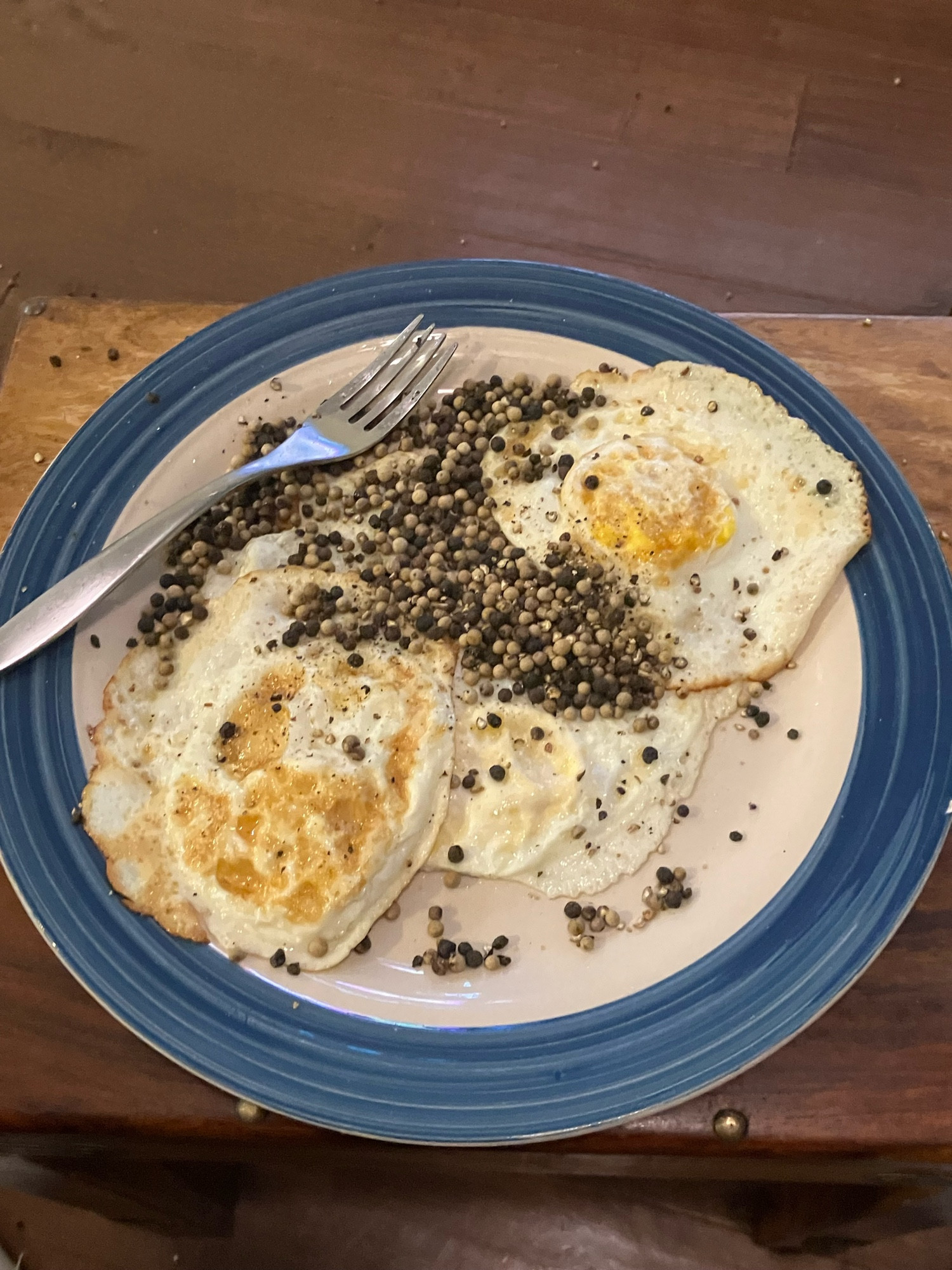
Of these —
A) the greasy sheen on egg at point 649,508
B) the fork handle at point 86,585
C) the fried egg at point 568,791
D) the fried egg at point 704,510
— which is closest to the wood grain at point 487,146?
the fried egg at point 704,510

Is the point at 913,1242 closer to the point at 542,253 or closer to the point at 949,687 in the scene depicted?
the point at 949,687

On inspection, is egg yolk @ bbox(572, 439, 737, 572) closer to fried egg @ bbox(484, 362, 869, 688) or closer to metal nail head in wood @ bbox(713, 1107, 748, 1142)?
fried egg @ bbox(484, 362, 869, 688)

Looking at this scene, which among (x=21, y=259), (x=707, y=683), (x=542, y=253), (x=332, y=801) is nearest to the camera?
(x=332, y=801)

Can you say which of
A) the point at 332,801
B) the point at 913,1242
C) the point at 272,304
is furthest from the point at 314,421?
the point at 913,1242

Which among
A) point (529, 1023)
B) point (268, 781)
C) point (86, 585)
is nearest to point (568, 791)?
point (529, 1023)

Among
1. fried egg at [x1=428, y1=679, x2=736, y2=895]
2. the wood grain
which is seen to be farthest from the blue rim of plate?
the wood grain

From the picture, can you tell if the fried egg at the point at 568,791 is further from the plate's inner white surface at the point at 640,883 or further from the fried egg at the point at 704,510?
the fried egg at the point at 704,510
